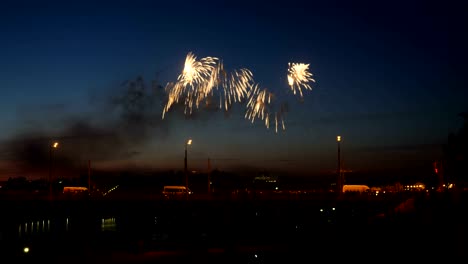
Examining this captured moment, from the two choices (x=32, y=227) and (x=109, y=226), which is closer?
(x=32, y=227)

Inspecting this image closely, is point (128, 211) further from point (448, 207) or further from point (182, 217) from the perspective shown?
point (448, 207)

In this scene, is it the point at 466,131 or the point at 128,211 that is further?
the point at 466,131

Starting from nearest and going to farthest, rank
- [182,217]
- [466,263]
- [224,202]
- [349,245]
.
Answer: [466,263]
[349,245]
[224,202]
[182,217]

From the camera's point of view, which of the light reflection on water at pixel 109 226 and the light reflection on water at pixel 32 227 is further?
the light reflection on water at pixel 109 226

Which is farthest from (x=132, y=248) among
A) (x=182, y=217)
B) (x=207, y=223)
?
(x=182, y=217)

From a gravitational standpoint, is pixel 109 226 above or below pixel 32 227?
below

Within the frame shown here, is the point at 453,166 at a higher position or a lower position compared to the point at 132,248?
higher

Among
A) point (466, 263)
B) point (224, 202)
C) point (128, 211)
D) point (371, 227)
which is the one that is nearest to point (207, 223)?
point (128, 211)

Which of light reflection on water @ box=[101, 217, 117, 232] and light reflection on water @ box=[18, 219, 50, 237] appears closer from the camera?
A: light reflection on water @ box=[18, 219, 50, 237]

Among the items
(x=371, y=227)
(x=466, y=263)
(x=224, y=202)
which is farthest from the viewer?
(x=224, y=202)
